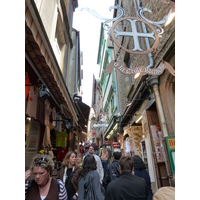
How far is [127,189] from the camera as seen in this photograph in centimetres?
190

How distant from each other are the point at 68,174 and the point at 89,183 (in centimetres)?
80

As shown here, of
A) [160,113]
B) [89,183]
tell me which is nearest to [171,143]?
[160,113]

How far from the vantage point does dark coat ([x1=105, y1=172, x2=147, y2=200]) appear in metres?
1.87

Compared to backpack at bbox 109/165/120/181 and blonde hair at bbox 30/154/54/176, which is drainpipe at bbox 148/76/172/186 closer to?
backpack at bbox 109/165/120/181

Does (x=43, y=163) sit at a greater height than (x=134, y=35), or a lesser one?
lesser

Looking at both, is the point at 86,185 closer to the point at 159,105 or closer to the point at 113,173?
the point at 113,173

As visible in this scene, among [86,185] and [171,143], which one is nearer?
[86,185]

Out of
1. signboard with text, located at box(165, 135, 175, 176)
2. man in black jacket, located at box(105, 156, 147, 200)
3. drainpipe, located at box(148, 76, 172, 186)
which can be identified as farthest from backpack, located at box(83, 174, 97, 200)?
drainpipe, located at box(148, 76, 172, 186)

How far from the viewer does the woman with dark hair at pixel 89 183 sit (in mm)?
2313

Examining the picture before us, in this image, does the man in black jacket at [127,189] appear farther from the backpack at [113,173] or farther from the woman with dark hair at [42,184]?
the backpack at [113,173]

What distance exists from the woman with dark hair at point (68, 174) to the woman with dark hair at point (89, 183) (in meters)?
0.42

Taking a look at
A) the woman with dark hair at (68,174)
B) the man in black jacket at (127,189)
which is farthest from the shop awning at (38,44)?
the man in black jacket at (127,189)

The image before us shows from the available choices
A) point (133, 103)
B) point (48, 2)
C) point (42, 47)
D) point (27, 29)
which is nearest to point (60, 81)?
point (42, 47)

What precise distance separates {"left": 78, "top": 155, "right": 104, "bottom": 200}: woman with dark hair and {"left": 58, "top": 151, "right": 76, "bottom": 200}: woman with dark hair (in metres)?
0.42
